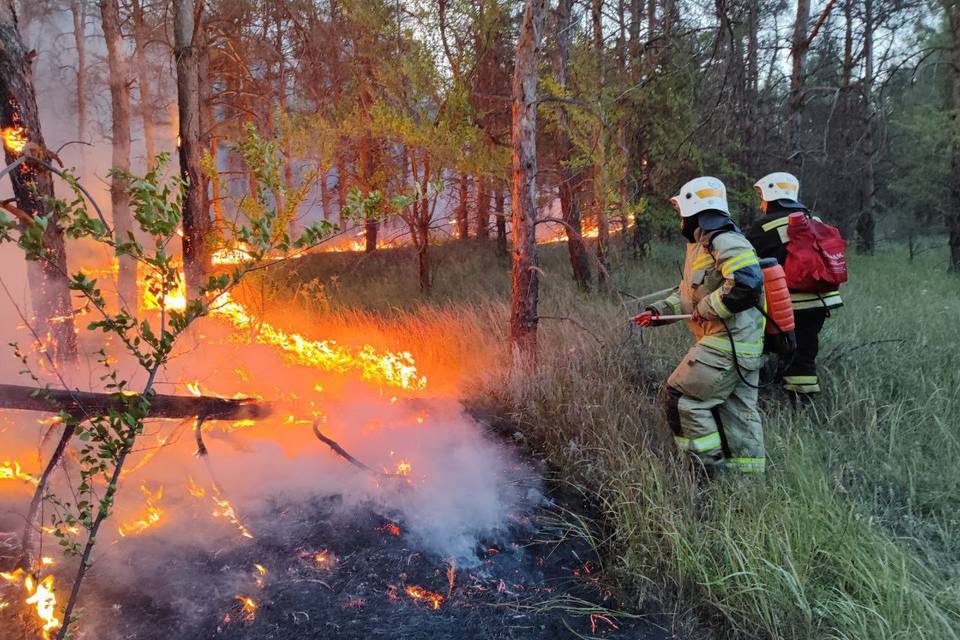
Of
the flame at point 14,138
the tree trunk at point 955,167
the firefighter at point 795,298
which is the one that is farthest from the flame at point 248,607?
the tree trunk at point 955,167

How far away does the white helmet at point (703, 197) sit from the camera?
11.2 ft

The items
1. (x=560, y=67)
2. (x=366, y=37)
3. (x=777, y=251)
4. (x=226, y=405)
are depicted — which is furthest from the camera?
(x=366, y=37)

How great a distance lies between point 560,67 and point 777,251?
5550 millimetres

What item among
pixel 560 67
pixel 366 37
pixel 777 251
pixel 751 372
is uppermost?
pixel 366 37

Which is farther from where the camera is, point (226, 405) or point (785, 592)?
point (226, 405)

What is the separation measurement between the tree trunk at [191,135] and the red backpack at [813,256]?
6.43 m

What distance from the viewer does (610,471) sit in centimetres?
371

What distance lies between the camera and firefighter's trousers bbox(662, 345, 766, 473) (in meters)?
3.39

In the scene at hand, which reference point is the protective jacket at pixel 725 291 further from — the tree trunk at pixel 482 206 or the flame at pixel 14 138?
the flame at pixel 14 138

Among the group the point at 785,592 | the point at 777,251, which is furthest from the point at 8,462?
the point at 777,251

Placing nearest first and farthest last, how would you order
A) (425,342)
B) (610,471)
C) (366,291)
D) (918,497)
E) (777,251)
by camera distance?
(918,497) → (610,471) → (777,251) → (425,342) → (366,291)

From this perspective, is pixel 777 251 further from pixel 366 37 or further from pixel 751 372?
pixel 366 37

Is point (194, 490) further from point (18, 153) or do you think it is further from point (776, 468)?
point (776, 468)

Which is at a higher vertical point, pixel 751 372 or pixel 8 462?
pixel 751 372
